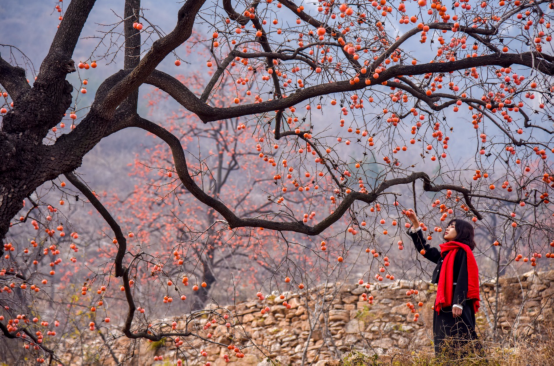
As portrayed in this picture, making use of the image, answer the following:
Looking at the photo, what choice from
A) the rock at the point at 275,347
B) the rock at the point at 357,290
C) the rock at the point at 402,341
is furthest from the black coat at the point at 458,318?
the rock at the point at 275,347

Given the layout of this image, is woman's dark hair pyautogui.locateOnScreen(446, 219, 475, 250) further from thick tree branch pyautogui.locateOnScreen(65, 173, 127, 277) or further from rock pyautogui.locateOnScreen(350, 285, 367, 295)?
rock pyautogui.locateOnScreen(350, 285, 367, 295)

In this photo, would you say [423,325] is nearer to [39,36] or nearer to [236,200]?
[236,200]

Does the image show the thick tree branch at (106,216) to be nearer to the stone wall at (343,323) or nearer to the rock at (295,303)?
the stone wall at (343,323)

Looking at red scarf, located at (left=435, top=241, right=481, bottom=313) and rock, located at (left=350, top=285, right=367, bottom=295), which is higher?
rock, located at (left=350, top=285, right=367, bottom=295)

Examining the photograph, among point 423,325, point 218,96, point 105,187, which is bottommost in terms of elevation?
point 423,325

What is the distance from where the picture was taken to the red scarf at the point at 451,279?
3461 mm

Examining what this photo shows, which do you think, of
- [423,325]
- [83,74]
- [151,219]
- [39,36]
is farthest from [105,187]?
[423,325]

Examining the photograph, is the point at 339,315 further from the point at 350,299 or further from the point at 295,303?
the point at 295,303

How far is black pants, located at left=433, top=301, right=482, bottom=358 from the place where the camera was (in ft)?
10.4

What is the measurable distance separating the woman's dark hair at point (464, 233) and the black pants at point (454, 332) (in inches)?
18.8

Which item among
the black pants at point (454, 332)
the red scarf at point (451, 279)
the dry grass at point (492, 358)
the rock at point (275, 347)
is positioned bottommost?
the dry grass at point (492, 358)

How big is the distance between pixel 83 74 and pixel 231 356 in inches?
1066

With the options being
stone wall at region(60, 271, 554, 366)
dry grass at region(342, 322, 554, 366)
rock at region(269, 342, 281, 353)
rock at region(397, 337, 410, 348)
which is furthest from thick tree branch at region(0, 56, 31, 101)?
rock at region(397, 337, 410, 348)

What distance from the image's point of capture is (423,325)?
5852 millimetres
